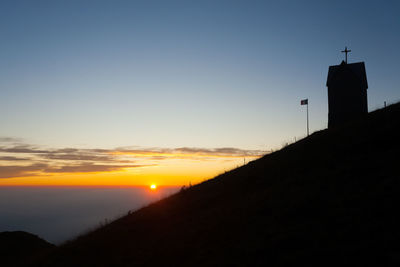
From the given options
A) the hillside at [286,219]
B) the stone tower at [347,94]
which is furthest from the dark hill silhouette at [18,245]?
the stone tower at [347,94]

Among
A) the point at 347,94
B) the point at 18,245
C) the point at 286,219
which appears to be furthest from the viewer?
the point at 18,245

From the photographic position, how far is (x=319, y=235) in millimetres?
12078

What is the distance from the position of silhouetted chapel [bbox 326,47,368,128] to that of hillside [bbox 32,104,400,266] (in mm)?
12610

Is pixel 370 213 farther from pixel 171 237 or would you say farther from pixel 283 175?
pixel 283 175

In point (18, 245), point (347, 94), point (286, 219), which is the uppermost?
point (347, 94)

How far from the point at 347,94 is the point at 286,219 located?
1234 inches

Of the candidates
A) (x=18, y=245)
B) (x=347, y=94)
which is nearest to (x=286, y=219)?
(x=347, y=94)

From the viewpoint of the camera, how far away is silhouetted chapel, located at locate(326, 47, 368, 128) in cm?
4088

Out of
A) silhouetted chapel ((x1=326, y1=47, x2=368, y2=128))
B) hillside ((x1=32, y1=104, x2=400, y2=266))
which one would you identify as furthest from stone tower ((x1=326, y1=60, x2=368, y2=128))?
hillside ((x1=32, y1=104, x2=400, y2=266))

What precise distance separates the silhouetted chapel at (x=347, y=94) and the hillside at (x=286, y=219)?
12610mm

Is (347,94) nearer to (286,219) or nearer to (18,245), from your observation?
(286,219)

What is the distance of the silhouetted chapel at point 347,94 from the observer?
40875 millimetres

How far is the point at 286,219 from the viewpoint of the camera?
1448cm

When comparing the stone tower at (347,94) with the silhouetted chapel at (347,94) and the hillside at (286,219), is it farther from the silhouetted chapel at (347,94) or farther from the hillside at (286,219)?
the hillside at (286,219)
